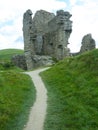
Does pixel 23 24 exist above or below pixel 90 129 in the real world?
above

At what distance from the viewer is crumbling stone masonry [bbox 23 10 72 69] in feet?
239

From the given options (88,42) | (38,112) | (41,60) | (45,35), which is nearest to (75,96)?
(38,112)

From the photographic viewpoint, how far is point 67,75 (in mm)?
39094

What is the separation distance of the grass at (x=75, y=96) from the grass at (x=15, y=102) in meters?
1.51

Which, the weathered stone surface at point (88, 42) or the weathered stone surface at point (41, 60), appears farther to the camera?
the weathered stone surface at point (41, 60)

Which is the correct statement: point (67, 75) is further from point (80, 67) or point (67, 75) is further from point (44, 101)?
point (44, 101)

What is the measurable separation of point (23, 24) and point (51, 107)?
52.4 metres

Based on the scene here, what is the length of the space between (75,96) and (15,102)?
469 centimetres

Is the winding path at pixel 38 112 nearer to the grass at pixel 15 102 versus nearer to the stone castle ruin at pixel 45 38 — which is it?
the grass at pixel 15 102

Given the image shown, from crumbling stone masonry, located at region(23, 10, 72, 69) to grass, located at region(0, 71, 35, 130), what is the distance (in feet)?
119

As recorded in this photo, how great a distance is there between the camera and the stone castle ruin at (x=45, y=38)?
7238cm

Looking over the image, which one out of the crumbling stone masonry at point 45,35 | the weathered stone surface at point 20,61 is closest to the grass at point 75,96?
the crumbling stone masonry at point 45,35

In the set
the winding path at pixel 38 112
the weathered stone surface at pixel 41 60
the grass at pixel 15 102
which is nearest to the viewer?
the winding path at pixel 38 112

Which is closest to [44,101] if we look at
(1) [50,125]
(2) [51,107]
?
(2) [51,107]
